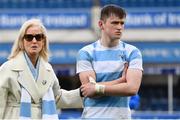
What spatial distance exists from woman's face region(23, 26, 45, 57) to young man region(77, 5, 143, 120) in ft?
1.42

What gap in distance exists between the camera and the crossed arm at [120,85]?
522 centimetres

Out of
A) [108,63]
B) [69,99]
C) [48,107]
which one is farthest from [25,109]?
[108,63]

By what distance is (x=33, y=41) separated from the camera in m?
5.05

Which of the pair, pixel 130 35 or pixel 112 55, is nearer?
pixel 112 55

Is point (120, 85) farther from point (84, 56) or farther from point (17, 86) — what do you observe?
point (17, 86)

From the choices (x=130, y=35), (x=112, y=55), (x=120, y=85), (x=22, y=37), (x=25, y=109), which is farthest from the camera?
(x=130, y=35)

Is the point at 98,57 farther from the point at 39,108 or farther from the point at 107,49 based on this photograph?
the point at 39,108

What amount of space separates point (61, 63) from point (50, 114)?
15.8 meters

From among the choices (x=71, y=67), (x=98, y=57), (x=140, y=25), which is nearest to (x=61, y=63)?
(x=71, y=67)

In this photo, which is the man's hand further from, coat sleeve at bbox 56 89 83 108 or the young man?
coat sleeve at bbox 56 89 83 108

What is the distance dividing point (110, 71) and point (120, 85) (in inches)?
5.8

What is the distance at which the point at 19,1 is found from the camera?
23031mm

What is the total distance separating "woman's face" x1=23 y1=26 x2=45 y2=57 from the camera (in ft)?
16.7

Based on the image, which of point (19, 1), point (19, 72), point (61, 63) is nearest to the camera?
point (19, 72)
